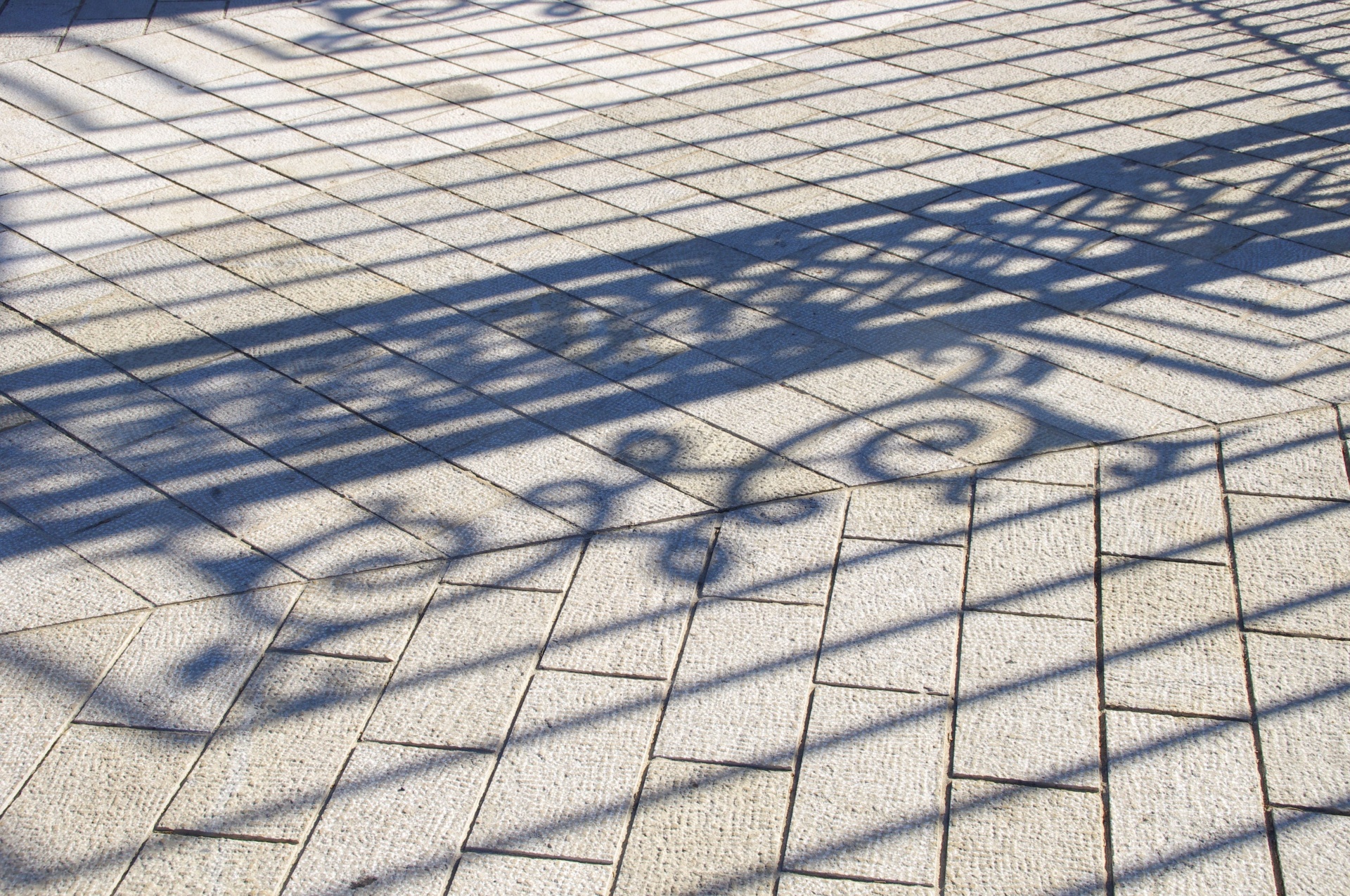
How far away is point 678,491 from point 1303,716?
5.71ft

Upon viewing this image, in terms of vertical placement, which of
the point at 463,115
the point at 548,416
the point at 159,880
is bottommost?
the point at 159,880

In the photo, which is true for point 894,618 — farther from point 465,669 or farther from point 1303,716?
point 465,669

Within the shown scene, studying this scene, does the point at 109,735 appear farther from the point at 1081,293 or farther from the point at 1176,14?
the point at 1176,14

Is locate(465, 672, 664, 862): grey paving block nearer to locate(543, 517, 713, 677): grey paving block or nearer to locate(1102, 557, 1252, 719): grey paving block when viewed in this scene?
locate(543, 517, 713, 677): grey paving block

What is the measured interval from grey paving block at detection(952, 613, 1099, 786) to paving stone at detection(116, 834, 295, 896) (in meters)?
1.51

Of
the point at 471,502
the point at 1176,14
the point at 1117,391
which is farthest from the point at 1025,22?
the point at 471,502

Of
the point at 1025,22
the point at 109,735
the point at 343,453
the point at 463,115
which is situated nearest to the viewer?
the point at 109,735

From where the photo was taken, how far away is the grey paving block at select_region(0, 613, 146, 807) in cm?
275

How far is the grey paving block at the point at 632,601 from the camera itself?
2979mm

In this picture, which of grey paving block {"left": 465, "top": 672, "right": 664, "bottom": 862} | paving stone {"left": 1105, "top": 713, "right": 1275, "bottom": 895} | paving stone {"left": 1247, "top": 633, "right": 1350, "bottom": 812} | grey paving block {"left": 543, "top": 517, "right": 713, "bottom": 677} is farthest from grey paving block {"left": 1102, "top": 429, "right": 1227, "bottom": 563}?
grey paving block {"left": 465, "top": 672, "right": 664, "bottom": 862}

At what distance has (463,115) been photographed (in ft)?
20.6

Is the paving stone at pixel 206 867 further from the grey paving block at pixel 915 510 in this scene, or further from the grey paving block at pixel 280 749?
the grey paving block at pixel 915 510

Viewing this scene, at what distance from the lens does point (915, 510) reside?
11.3 feet

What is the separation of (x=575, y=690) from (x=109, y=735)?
43.5 inches
